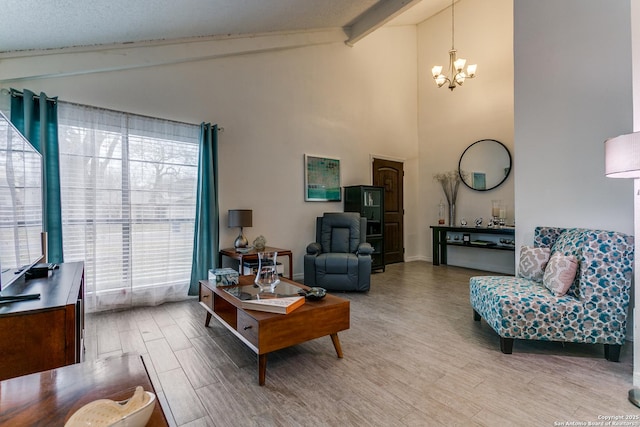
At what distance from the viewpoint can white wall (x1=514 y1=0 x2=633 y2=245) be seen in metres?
2.47

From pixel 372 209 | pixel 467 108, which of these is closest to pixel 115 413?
pixel 372 209

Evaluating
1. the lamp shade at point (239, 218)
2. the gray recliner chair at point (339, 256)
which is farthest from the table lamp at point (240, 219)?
the gray recliner chair at point (339, 256)

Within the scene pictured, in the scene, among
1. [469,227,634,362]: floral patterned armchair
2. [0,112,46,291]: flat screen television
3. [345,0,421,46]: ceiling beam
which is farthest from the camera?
[345,0,421,46]: ceiling beam

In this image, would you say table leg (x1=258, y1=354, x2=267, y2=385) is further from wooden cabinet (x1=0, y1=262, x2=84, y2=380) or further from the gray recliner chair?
the gray recliner chair

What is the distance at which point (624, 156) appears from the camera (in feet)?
5.57

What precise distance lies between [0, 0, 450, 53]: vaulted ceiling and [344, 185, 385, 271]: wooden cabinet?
8.34 feet

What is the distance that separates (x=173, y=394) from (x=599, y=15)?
4.28 m

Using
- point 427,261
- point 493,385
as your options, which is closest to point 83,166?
point 493,385

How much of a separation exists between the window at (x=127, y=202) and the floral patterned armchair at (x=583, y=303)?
334 cm

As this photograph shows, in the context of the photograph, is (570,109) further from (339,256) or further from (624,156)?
(339,256)

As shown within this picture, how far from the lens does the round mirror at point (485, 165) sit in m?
5.07

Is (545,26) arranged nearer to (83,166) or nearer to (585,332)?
(585,332)

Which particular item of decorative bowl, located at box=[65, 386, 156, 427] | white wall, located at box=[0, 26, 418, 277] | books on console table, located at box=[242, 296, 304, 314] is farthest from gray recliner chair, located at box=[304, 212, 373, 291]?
decorative bowl, located at box=[65, 386, 156, 427]

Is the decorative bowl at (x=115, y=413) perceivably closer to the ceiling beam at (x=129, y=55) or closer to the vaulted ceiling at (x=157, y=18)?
the vaulted ceiling at (x=157, y=18)
